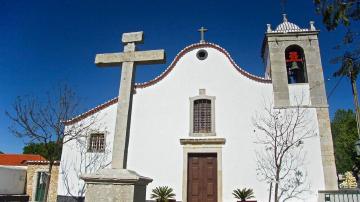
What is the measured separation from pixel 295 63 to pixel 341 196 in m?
5.91

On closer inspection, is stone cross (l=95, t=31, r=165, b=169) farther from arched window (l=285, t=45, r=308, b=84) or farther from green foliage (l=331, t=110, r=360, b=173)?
green foliage (l=331, t=110, r=360, b=173)

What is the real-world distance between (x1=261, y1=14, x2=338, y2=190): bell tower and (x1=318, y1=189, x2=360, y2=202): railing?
108cm

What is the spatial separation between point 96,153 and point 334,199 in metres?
9.69

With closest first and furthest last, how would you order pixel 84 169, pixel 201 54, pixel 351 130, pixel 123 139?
1. pixel 123 139
2. pixel 84 169
3. pixel 201 54
4. pixel 351 130

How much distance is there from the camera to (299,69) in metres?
13.3

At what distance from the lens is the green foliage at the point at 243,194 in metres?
11.2


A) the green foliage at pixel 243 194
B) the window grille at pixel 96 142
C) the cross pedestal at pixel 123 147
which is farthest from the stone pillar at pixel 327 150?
the window grille at pixel 96 142

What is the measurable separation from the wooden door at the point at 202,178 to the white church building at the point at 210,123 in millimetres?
39

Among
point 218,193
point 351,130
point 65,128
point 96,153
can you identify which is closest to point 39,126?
point 65,128

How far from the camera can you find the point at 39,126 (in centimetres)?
1179

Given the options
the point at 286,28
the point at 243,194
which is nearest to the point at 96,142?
the point at 243,194

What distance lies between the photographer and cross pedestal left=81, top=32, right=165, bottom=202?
14.7ft

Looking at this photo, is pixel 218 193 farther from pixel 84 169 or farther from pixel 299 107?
pixel 84 169

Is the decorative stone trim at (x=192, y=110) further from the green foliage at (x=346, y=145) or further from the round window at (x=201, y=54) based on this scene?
the green foliage at (x=346, y=145)
